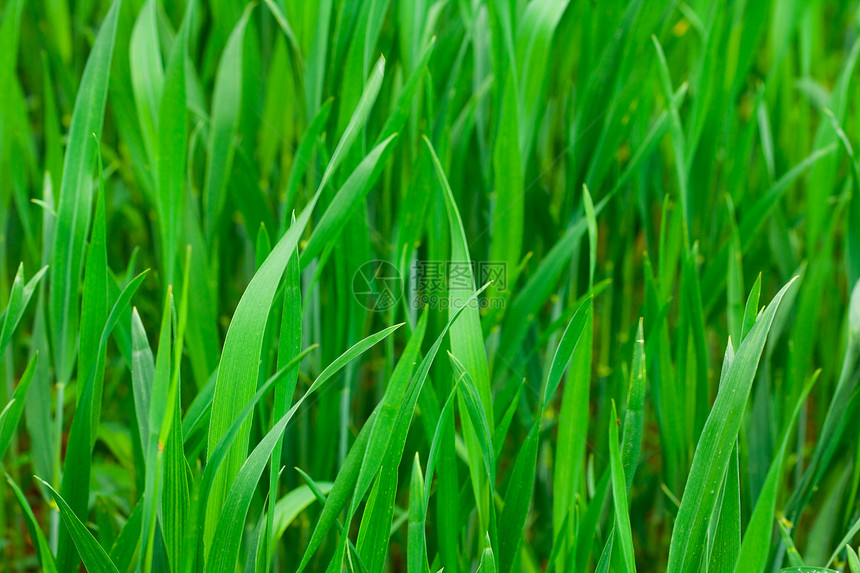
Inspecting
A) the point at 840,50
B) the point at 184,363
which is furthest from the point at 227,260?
the point at 840,50

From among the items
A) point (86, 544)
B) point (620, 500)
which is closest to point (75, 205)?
point (86, 544)

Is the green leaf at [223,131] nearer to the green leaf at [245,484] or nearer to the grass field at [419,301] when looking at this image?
the grass field at [419,301]

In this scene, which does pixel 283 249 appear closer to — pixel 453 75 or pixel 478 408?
pixel 478 408

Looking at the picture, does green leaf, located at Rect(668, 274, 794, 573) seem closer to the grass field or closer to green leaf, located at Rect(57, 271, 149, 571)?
the grass field

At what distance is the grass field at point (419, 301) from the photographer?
0.33 meters

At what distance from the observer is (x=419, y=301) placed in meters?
0.50

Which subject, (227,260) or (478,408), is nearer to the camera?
(478,408)

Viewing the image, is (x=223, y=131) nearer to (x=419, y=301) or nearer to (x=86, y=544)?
(x=419, y=301)

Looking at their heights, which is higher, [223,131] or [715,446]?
[223,131]

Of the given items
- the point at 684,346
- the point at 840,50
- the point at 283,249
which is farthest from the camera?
the point at 840,50

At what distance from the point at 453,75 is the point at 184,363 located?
1.01 ft

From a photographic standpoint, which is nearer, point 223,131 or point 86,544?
point 86,544

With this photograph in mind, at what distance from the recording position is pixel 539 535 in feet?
1.90

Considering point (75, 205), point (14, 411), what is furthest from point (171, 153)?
point (14, 411)
